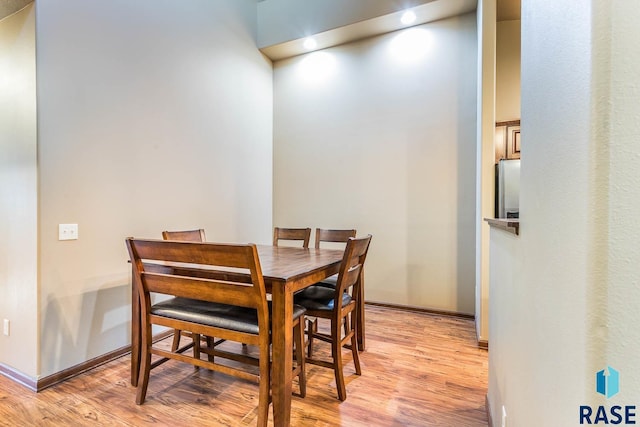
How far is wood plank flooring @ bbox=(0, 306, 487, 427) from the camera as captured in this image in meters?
1.71

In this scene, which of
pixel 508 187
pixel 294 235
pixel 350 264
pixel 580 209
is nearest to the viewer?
pixel 580 209

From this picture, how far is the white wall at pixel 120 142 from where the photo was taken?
2068 millimetres

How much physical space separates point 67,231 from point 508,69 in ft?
14.3

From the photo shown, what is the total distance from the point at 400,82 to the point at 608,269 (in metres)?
3.62

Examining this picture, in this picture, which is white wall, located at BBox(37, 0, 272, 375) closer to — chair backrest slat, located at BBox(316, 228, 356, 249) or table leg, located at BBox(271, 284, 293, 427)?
chair backrest slat, located at BBox(316, 228, 356, 249)

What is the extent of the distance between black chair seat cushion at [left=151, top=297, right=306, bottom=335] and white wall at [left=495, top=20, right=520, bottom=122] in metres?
3.20

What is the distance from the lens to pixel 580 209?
0.52m

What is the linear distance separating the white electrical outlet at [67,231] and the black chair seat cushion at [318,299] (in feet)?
5.26

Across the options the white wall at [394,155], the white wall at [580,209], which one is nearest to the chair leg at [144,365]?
the white wall at [580,209]

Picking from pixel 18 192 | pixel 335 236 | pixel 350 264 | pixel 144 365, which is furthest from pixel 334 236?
pixel 18 192

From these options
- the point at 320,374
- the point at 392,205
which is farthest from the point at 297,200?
the point at 320,374

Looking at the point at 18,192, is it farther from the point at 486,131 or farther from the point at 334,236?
the point at 486,131

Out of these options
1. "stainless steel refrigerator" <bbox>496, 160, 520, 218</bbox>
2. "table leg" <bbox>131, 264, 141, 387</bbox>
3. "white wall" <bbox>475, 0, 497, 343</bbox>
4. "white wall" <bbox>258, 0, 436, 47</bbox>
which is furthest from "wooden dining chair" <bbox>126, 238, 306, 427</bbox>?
"white wall" <bbox>258, 0, 436, 47</bbox>

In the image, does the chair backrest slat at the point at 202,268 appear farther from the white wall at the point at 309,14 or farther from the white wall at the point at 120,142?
the white wall at the point at 309,14
